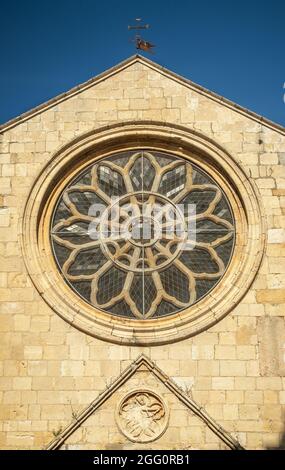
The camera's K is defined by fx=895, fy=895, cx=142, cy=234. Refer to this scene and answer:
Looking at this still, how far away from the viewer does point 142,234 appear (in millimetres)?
15039

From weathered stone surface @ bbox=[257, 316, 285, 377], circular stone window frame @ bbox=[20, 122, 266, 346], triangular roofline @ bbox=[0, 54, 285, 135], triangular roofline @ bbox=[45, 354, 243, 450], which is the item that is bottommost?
triangular roofline @ bbox=[45, 354, 243, 450]

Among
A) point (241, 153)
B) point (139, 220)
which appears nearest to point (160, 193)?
point (139, 220)

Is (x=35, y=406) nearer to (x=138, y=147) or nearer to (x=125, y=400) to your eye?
(x=125, y=400)

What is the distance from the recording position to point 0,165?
49.8 ft

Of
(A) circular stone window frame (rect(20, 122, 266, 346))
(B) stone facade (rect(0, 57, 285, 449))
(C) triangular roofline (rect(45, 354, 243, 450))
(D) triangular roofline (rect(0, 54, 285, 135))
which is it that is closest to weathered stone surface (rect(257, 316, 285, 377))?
(B) stone facade (rect(0, 57, 285, 449))

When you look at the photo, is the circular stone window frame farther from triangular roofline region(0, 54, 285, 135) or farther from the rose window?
triangular roofline region(0, 54, 285, 135)

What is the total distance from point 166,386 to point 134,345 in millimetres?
820

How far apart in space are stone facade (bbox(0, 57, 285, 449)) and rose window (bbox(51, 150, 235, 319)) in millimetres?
700

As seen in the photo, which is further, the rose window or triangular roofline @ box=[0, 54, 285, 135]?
triangular roofline @ box=[0, 54, 285, 135]

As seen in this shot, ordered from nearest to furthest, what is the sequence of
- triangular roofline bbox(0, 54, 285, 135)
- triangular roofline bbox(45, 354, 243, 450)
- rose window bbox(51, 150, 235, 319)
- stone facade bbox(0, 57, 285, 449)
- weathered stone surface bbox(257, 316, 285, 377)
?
1. triangular roofline bbox(45, 354, 243, 450)
2. stone facade bbox(0, 57, 285, 449)
3. weathered stone surface bbox(257, 316, 285, 377)
4. rose window bbox(51, 150, 235, 319)
5. triangular roofline bbox(0, 54, 285, 135)

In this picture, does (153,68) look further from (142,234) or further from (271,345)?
(271,345)

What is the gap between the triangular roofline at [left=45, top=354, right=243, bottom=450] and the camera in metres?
13.3

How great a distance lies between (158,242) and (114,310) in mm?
1395

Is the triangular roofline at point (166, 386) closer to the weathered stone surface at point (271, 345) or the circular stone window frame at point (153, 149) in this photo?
the circular stone window frame at point (153, 149)
